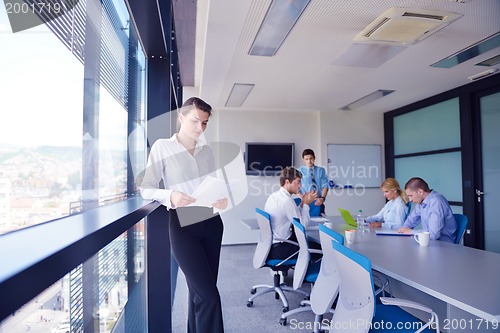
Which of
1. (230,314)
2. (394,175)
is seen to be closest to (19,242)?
(230,314)

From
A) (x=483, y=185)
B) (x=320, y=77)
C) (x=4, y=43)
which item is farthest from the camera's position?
(x=483, y=185)

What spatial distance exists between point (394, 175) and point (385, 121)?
1312mm

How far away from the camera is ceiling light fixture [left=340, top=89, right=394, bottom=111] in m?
6.03

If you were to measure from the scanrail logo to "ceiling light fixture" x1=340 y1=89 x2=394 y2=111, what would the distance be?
568 centimetres

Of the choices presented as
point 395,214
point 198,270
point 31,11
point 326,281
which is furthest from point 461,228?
point 31,11

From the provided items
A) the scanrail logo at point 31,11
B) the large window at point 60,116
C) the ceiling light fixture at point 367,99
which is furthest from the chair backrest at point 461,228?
the scanrail logo at point 31,11

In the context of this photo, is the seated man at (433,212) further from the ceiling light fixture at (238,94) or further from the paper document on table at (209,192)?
the ceiling light fixture at (238,94)

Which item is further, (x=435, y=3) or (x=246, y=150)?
(x=246, y=150)

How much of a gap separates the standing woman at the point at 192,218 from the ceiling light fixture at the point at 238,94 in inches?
141

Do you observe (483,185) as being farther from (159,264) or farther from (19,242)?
(19,242)

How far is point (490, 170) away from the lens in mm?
5332

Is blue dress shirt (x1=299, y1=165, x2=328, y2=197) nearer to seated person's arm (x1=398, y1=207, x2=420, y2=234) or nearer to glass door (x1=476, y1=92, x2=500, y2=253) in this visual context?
seated person's arm (x1=398, y1=207, x2=420, y2=234)

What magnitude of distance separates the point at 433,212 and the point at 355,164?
178 inches

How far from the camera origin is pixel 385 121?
25.9ft
